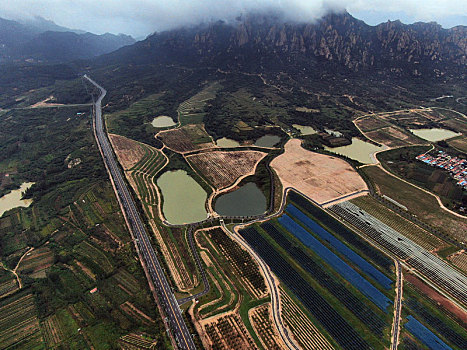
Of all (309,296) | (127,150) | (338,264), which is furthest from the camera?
(127,150)

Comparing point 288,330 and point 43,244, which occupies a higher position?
point 288,330

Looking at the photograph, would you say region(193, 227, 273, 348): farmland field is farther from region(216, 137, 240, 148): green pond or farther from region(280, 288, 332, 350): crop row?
region(216, 137, 240, 148): green pond

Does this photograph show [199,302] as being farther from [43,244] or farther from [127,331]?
[43,244]

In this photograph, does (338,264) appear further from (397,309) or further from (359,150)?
(359,150)

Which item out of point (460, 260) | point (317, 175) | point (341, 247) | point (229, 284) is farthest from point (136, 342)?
point (317, 175)

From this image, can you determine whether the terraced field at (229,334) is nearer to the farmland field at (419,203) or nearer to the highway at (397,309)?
the highway at (397,309)

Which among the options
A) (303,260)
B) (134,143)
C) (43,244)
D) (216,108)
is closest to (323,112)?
(216,108)

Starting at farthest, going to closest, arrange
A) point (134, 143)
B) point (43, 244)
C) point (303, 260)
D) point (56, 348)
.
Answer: point (134, 143)
point (43, 244)
point (303, 260)
point (56, 348)

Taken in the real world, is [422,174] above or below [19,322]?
above
